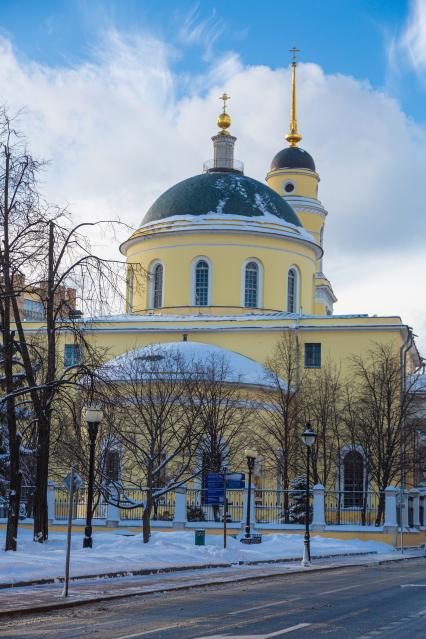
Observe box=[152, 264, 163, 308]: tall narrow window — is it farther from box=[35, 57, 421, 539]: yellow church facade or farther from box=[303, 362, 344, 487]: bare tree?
box=[303, 362, 344, 487]: bare tree

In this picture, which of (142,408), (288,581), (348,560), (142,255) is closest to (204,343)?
(142,255)

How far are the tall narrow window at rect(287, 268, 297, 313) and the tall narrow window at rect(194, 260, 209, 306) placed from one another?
177 inches

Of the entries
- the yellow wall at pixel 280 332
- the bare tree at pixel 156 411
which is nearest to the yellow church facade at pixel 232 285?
the yellow wall at pixel 280 332

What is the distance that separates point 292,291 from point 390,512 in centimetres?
2051

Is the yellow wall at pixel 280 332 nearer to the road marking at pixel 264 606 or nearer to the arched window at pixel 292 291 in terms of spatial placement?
the arched window at pixel 292 291

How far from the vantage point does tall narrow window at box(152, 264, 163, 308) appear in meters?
57.0

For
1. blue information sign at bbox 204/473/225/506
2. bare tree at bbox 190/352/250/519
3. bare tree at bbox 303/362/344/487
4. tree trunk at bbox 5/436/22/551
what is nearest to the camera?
tree trunk at bbox 5/436/22/551

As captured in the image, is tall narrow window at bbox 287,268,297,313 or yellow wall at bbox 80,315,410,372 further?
tall narrow window at bbox 287,268,297,313

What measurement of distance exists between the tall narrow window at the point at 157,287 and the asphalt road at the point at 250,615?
3741 centimetres

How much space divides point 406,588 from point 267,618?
6500 millimetres

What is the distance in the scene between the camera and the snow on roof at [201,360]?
150 feet

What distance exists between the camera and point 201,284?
5628cm

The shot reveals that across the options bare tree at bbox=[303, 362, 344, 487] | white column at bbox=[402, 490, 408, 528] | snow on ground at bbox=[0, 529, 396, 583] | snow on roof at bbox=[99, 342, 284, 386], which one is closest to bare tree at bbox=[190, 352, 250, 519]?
snow on roof at bbox=[99, 342, 284, 386]

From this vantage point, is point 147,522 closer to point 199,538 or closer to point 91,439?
point 199,538
